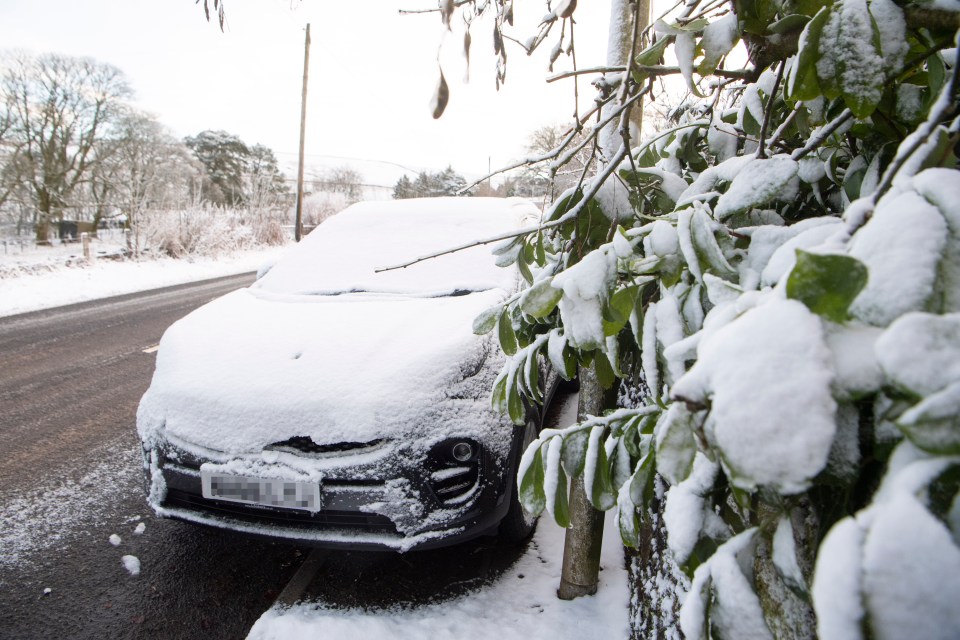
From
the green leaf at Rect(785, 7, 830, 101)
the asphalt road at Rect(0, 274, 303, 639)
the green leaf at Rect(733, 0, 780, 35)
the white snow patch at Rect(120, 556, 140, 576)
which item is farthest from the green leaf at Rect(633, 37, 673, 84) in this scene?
the white snow patch at Rect(120, 556, 140, 576)

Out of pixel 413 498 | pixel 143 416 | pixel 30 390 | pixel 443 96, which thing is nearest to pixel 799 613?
pixel 443 96

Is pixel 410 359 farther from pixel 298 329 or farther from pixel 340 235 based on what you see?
pixel 340 235

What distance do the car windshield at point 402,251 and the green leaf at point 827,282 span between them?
2354 millimetres

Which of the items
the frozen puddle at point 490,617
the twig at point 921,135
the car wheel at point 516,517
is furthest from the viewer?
the car wheel at point 516,517

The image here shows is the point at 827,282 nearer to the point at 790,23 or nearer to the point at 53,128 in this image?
the point at 790,23

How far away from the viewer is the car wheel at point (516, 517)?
210 cm

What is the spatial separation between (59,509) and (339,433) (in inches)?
77.1

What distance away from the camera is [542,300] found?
2.63 ft

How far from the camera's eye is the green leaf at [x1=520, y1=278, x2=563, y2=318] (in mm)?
794

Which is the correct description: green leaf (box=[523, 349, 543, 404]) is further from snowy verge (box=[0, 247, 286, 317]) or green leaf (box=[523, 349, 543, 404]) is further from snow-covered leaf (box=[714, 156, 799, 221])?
snowy verge (box=[0, 247, 286, 317])

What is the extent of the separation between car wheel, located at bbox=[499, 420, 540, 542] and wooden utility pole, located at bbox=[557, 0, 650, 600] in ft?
1.00

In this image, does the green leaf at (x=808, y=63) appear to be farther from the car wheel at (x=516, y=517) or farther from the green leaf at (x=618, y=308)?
the car wheel at (x=516, y=517)

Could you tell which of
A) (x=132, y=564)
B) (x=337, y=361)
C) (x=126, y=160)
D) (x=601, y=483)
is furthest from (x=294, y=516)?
(x=126, y=160)

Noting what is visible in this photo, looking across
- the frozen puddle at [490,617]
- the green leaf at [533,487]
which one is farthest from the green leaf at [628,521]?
the frozen puddle at [490,617]
